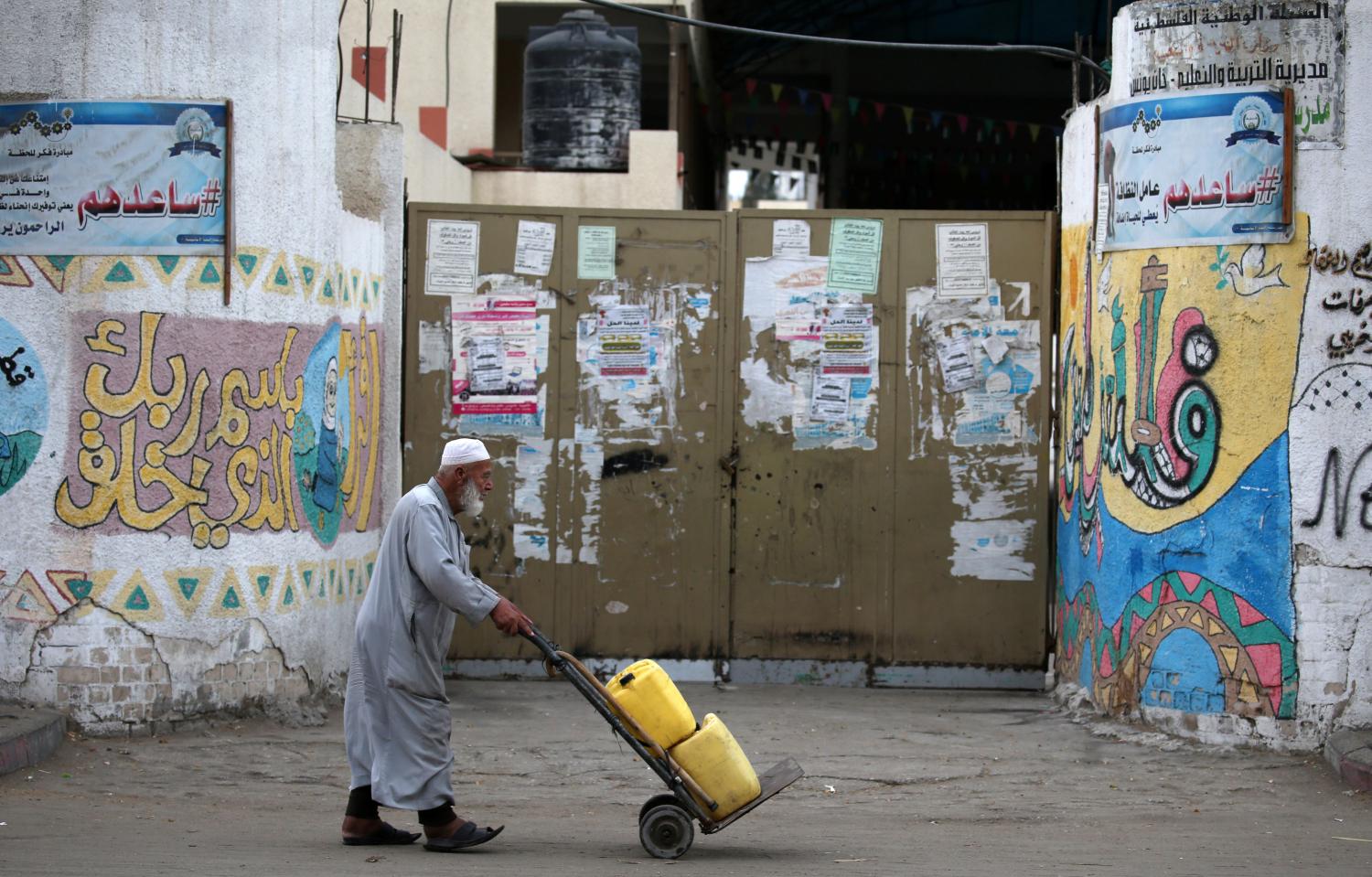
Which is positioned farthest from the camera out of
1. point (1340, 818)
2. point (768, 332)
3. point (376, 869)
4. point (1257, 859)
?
point (768, 332)

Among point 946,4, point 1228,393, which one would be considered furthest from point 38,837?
point 946,4

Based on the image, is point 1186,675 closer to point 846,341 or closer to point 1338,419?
point 1338,419

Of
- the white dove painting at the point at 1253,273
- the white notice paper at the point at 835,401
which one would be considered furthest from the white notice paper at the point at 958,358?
the white dove painting at the point at 1253,273

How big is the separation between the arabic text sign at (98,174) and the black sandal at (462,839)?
370 centimetres

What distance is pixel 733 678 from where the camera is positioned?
10.9m

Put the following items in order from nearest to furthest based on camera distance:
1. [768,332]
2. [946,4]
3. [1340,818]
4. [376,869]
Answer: [376,869]
[1340,818]
[768,332]
[946,4]

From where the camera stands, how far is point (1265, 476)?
8602mm

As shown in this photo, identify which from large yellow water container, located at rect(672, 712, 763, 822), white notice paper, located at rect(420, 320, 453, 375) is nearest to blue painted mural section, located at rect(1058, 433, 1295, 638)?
large yellow water container, located at rect(672, 712, 763, 822)

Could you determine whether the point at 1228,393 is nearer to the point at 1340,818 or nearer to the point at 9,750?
the point at 1340,818

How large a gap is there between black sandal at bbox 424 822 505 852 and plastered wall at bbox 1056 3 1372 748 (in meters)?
4.07

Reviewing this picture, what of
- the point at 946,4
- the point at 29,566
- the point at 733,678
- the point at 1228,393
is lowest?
the point at 733,678

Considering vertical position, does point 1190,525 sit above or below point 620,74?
below

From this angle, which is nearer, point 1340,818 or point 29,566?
point 1340,818

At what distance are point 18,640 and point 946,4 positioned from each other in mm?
20079
